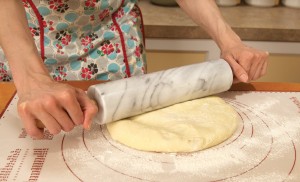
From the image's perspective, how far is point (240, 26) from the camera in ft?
4.93

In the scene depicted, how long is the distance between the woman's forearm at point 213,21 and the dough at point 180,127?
20cm

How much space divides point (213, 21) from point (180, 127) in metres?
0.38

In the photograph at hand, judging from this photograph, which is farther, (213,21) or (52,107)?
(213,21)

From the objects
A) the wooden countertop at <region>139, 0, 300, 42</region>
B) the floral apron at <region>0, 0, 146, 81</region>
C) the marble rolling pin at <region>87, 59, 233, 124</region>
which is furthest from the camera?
the wooden countertop at <region>139, 0, 300, 42</region>

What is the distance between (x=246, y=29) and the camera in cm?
149

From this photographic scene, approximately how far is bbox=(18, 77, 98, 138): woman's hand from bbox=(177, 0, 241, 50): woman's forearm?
46 cm

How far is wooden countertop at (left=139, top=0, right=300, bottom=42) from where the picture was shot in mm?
1491

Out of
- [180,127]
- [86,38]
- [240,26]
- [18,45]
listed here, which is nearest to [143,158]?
[180,127]

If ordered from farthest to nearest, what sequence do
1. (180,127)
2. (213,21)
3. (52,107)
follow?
(213,21) < (180,127) < (52,107)

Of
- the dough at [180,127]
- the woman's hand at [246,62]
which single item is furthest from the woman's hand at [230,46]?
the dough at [180,127]

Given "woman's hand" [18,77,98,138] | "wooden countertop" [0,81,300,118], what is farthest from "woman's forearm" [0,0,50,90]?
"wooden countertop" [0,81,300,118]

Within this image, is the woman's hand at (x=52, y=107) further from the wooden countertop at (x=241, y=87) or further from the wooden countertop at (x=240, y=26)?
the wooden countertop at (x=240, y=26)

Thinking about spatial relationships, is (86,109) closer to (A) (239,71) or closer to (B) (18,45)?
(B) (18,45)

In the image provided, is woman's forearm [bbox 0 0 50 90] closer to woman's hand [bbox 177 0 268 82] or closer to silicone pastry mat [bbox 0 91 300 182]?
silicone pastry mat [bbox 0 91 300 182]
